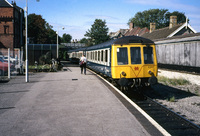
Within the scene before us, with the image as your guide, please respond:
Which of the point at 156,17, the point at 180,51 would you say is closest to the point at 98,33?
the point at 156,17

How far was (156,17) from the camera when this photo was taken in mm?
84875

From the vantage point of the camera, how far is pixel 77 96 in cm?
977

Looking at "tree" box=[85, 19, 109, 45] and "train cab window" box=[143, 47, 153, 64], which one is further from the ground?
"tree" box=[85, 19, 109, 45]

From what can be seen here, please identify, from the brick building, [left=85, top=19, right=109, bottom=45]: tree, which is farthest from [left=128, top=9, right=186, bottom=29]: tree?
the brick building

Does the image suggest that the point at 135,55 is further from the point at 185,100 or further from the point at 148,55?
the point at 185,100

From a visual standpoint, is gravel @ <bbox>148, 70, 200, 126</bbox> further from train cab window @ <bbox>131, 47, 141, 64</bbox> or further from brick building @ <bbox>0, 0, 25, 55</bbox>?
brick building @ <bbox>0, 0, 25, 55</bbox>

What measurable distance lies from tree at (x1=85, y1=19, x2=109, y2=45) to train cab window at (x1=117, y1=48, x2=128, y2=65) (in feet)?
237

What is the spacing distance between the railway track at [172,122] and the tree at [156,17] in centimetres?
7811

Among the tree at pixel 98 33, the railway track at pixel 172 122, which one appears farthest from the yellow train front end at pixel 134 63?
the tree at pixel 98 33

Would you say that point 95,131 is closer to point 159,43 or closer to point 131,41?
point 131,41

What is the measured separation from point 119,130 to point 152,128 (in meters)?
0.87

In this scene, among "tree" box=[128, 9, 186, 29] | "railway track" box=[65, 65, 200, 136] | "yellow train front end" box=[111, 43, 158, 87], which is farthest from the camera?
"tree" box=[128, 9, 186, 29]

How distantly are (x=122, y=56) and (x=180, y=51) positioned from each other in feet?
26.5

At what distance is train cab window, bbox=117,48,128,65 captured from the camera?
11.0m
